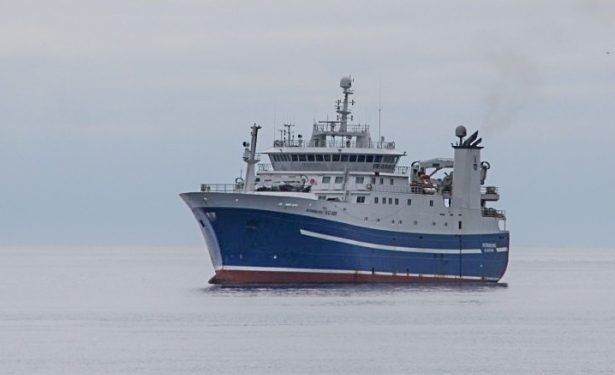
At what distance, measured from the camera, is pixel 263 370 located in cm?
6544

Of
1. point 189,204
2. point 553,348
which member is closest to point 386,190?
point 189,204

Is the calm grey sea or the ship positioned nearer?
the calm grey sea

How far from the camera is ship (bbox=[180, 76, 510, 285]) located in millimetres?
98312

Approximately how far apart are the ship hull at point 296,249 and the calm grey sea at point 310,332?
0.92 m

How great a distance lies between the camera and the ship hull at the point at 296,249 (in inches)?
3861

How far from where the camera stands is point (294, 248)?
323 feet

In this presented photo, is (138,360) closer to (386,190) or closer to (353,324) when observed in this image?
(353,324)

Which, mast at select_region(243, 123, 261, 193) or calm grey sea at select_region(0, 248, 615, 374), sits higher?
mast at select_region(243, 123, 261, 193)

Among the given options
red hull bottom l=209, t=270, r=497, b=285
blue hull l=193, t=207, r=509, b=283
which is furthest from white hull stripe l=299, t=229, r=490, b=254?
red hull bottom l=209, t=270, r=497, b=285

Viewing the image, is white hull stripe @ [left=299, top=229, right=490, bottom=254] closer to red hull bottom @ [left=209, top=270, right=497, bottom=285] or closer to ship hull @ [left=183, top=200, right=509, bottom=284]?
ship hull @ [left=183, top=200, right=509, bottom=284]

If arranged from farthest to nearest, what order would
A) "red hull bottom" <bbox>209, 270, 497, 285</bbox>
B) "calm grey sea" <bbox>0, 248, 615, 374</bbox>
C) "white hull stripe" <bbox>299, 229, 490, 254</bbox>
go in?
1. "red hull bottom" <bbox>209, 270, 497, 285</bbox>
2. "white hull stripe" <bbox>299, 229, 490, 254</bbox>
3. "calm grey sea" <bbox>0, 248, 615, 374</bbox>

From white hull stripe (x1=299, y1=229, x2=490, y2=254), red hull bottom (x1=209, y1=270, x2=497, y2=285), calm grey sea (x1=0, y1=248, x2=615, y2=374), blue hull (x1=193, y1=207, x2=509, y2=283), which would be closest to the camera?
calm grey sea (x1=0, y1=248, x2=615, y2=374)

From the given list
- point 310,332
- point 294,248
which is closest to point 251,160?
point 294,248

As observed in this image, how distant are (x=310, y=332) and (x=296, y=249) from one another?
66.1 ft
